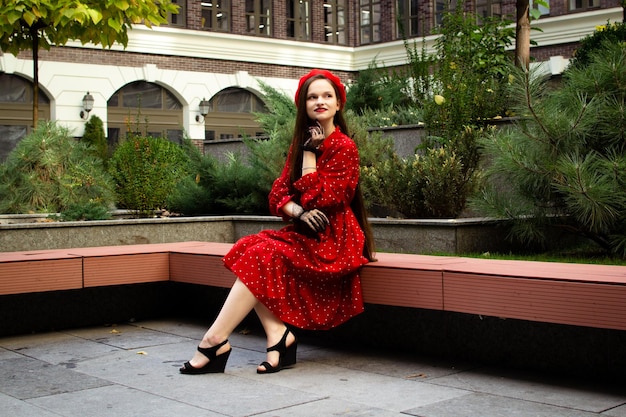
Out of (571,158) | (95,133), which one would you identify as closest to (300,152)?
(571,158)

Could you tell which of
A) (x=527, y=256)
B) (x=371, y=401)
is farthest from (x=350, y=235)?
→ (x=527, y=256)

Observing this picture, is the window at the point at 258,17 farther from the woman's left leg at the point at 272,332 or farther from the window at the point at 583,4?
the woman's left leg at the point at 272,332

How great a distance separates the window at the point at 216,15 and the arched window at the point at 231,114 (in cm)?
188

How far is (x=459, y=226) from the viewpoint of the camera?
713 cm

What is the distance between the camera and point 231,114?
27281 millimetres

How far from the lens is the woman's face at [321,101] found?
200 inches

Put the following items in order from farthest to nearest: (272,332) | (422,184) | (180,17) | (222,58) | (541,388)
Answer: (222,58)
(180,17)
(422,184)
(272,332)
(541,388)

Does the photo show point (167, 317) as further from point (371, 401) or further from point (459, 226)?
point (371, 401)

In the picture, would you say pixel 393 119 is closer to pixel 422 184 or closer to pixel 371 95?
pixel 371 95

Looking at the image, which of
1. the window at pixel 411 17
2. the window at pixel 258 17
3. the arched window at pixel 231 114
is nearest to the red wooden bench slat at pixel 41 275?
the arched window at pixel 231 114

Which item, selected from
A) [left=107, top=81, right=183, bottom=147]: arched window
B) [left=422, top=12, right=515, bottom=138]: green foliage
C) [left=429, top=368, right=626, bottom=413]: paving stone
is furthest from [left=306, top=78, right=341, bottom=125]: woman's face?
[left=107, top=81, right=183, bottom=147]: arched window

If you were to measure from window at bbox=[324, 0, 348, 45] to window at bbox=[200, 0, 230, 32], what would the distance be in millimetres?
4112

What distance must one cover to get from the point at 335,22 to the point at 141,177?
21175 mm

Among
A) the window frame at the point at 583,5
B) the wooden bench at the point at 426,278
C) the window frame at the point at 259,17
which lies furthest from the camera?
the window frame at the point at 259,17
